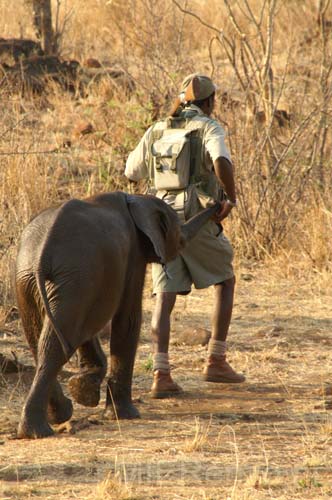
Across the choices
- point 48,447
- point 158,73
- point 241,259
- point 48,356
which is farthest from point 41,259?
point 158,73

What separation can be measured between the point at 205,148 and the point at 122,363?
1.35m

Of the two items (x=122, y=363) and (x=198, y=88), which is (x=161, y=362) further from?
(x=198, y=88)

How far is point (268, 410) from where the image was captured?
20.1 feet

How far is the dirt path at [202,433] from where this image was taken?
4574 mm

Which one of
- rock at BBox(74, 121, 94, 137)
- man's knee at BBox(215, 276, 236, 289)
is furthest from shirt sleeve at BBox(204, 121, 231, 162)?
rock at BBox(74, 121, 94, 137)

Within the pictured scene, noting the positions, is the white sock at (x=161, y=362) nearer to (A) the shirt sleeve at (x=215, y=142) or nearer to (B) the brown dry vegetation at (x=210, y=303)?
(B) the brown dry vegetation at (x=210, y=303)

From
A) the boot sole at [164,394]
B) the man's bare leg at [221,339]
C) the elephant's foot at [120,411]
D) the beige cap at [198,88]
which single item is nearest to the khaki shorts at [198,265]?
the man's bare leg at [221,339]

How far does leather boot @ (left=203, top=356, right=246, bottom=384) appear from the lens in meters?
6.73

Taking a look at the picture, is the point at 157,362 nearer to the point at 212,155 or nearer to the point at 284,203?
the point at 212,155

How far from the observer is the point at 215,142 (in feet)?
20.6

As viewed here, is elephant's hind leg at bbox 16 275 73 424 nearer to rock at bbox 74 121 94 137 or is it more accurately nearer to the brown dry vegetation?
the brown dry vegetation

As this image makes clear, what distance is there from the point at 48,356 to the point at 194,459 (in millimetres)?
817

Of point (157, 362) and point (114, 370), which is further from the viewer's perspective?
point (157, 362)

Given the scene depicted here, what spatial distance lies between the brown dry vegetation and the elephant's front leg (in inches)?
4.4
